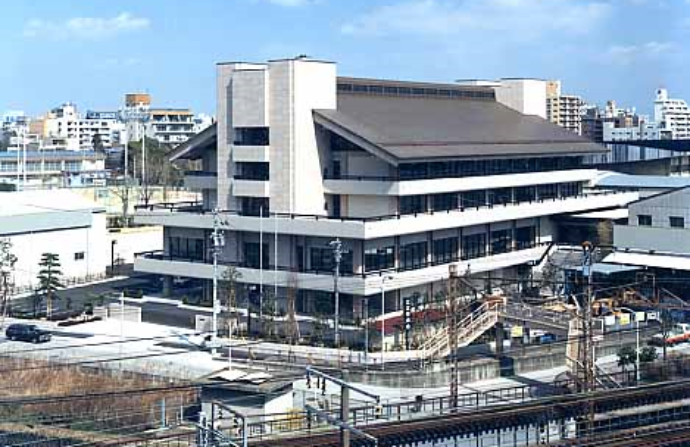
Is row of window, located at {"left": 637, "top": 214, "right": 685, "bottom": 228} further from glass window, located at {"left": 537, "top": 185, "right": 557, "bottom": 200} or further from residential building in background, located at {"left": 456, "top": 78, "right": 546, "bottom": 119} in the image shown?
residential building in background, located at {"left": 456, "top": 78, "right": 546, "bottom": 119}

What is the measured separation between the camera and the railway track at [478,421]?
8345 millimetres

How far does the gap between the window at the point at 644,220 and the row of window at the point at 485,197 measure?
2206 mm

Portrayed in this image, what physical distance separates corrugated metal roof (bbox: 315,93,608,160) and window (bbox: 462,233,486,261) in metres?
1.41

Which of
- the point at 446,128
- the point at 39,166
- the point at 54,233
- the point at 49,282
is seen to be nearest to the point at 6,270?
the point at 49,282

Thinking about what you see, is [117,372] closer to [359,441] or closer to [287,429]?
[287,429]

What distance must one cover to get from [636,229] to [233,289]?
6.81 metres

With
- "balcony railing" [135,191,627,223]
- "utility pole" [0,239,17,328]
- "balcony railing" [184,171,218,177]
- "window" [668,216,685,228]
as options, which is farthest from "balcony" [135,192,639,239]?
"window" [668,216,685,228]

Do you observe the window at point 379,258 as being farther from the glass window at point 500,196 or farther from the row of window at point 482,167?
the glass window at point 500,196

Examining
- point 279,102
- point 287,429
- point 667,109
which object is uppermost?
point 667,109

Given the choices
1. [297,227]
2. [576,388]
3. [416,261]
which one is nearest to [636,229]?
[416,261]

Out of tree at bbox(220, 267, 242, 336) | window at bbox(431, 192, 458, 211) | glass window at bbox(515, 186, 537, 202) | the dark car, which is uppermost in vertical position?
glass window at bbox(515, 186, 537, 202)

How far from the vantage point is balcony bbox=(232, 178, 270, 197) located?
1631 centimetres

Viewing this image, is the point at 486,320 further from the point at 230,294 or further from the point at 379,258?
the point at 230,294

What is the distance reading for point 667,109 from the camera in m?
66.6
